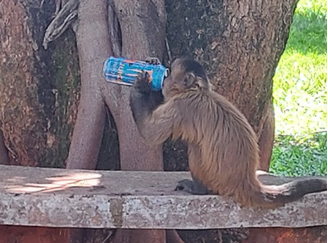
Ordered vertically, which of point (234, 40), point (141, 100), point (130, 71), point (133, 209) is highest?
point (234, 40)

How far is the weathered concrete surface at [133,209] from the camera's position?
9.60 feet

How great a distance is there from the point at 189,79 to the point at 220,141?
9.9 inches

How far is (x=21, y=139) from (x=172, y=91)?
1.21 meters

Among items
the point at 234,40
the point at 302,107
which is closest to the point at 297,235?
the point at 234,40

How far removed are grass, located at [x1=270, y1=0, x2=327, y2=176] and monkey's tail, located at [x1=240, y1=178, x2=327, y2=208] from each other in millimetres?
2456

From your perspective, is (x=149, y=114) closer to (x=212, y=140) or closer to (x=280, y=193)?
(x=212, y=140)

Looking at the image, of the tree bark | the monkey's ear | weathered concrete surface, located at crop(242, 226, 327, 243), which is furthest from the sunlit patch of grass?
the monkey's ear

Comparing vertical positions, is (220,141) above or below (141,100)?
below

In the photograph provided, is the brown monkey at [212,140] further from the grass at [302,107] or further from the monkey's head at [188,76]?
the grass at [302,107]

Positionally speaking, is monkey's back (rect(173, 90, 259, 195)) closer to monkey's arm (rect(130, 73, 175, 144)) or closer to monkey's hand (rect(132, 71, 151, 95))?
monkey's arm (rect(130, 73, 175, 144))

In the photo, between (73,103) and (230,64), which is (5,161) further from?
(230,64)

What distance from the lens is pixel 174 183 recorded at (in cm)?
329

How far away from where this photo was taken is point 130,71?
10.6ft

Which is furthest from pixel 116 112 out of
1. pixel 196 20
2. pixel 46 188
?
pixel 46 188
